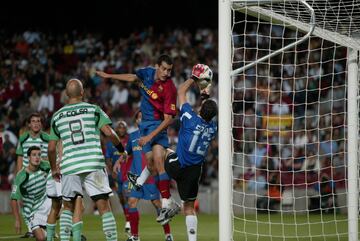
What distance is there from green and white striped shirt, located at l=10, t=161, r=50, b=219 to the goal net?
2.91m

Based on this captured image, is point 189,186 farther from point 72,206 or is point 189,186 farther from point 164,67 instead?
point 164,67

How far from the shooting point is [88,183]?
9.88 metres

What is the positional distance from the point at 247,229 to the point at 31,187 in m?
4.00

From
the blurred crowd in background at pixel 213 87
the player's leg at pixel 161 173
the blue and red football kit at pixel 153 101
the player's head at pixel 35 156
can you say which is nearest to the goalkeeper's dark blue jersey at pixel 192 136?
the player's leg at pixel 161 173

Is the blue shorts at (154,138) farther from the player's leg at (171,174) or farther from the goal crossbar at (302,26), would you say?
the goal crossbar at (302,26)

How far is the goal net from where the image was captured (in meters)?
11.0

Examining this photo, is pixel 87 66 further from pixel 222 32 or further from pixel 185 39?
pixel 222 32

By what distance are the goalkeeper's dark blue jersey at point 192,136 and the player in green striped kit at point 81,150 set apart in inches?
42.3

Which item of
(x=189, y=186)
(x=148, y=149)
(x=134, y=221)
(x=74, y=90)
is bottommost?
(x=134, y=221)

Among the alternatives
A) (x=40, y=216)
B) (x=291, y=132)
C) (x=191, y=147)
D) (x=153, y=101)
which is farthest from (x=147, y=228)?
(x=191, y=147)

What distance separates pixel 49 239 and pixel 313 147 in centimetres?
1033

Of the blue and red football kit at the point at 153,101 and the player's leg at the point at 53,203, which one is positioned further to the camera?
the blue and red football kit at the point at 153,101

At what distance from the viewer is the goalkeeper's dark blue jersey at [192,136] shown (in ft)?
35.1

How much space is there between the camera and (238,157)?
20828 mm
